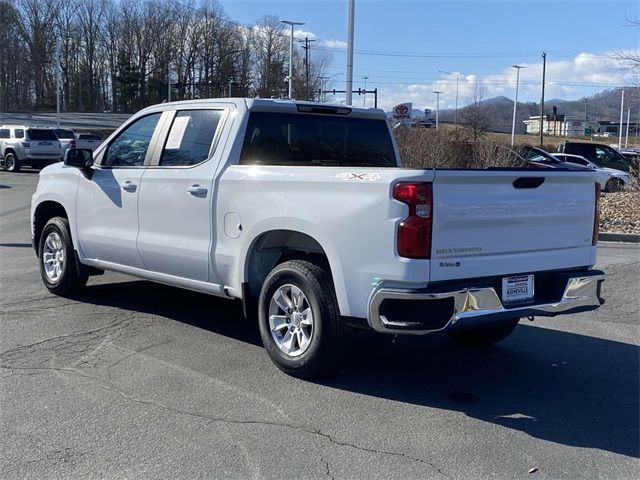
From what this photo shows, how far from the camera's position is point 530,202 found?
4.77 m

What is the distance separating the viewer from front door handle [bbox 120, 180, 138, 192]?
6.38m

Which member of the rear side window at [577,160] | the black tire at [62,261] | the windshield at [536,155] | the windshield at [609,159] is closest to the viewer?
the black tire at [62,261]

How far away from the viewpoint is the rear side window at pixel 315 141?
5867mm

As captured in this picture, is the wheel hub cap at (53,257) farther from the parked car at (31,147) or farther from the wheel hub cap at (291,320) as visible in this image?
the parked car at (31,147)

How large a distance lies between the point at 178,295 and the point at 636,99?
58.8ft

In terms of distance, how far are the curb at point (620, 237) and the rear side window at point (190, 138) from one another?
9634mm

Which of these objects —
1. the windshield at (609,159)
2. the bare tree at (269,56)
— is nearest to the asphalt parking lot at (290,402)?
the windshield at (609,159)

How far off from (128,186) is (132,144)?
0.50m

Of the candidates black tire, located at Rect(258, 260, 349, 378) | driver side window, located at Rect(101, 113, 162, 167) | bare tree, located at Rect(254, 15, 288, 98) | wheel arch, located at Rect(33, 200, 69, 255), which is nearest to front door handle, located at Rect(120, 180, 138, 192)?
driver side window, located at Rect(101, 113, 162, 167)

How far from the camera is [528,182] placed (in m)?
4.77

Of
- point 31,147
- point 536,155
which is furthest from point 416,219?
point 31,147

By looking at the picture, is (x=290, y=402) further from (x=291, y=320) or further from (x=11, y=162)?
(x=11, y=162)

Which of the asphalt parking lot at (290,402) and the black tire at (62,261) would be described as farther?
Result: the black tire at (62,261)

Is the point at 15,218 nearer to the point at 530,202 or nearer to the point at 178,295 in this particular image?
the point at 178,295
